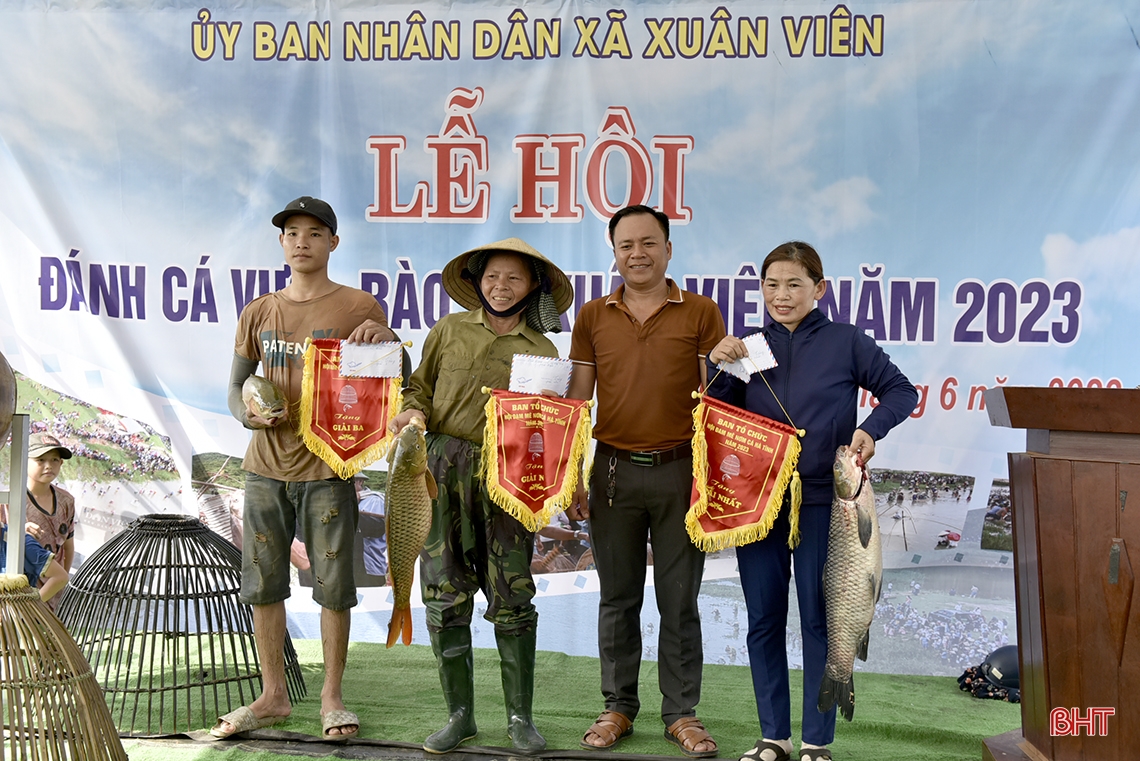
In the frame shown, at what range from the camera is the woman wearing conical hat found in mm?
3357

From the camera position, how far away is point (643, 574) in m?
3.65

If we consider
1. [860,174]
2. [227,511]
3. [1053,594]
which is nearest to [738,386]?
[1053,594]

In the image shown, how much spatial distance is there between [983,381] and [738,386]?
1853 millimetres

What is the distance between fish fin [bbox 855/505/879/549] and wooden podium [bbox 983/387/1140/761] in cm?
59

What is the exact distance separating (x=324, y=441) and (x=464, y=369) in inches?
22.7

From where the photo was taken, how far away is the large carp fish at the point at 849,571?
9.68 ft

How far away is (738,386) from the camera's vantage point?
133 inches

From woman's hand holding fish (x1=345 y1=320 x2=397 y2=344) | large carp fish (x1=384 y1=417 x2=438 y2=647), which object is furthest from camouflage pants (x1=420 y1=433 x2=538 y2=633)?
woman's hand holding fish (x1=345 y1=320 x2=397 y2=344)

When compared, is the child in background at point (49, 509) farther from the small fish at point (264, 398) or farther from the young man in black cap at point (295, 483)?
the small fish at point (264, 398)

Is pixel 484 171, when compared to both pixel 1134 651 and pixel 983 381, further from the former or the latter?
pixel 1134 651

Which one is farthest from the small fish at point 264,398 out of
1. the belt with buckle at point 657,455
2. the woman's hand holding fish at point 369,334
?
the belt with buckle at point 657,455

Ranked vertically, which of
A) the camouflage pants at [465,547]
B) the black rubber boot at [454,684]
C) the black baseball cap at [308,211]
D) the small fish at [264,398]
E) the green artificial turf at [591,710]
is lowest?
the green artificial turf at [591,710]

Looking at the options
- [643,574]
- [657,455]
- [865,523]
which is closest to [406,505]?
[657,455]

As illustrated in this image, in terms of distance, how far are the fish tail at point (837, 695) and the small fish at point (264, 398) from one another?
80.5 inches
